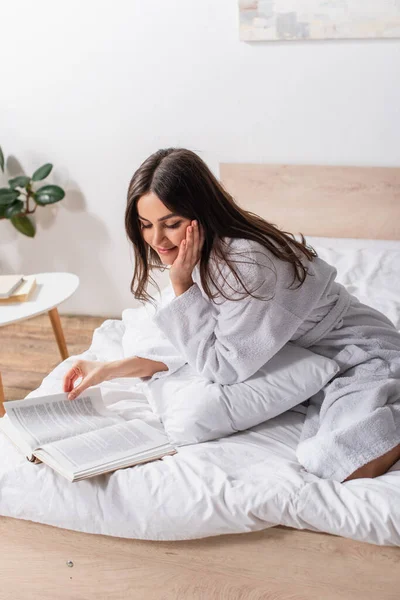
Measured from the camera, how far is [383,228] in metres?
2.68

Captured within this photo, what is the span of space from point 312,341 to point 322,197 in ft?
4.13

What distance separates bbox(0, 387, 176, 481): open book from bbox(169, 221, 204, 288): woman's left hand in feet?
1.02

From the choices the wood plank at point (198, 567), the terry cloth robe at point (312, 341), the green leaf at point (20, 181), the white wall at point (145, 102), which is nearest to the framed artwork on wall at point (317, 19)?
the white wall at point (145, 102)

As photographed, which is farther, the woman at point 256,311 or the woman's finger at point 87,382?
the woman's finger at point 87,382

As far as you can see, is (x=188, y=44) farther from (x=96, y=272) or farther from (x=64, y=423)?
(x=64, y=423)

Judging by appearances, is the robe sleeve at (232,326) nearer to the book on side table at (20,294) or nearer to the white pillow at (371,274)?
the white pillow at (371,274)

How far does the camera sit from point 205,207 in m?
1.48

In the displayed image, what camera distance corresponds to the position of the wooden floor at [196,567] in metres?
1.26

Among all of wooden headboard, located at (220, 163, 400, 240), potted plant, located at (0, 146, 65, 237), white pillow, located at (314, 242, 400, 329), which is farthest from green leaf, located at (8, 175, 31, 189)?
white pillow, located at (314, 242, 400, 329)

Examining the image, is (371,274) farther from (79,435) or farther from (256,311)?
(79,435)

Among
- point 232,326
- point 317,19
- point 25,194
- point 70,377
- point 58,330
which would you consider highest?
point 317,19

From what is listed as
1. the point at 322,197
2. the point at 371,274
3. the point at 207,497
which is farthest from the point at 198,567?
the point at 322,197

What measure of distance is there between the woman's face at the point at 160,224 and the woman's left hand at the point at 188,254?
15mm

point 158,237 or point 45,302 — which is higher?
point 158,237
